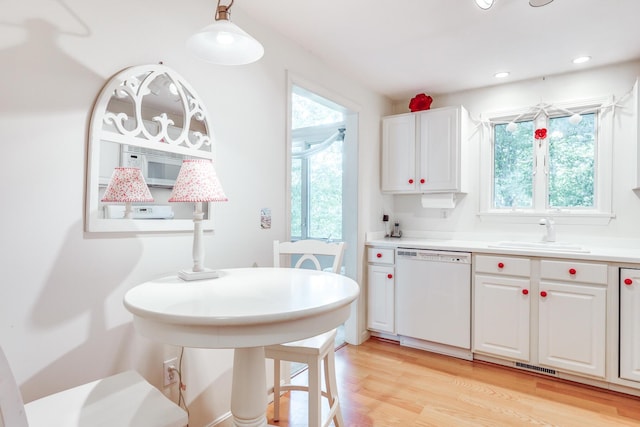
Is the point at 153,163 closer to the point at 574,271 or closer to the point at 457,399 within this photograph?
the point at 457,399

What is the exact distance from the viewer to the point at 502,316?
2.62 meters

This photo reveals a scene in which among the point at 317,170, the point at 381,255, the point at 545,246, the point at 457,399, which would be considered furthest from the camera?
the point at 317,170

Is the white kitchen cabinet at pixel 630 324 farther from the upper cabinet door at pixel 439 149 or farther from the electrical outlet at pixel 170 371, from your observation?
the electrical outlet at pixel 170 371

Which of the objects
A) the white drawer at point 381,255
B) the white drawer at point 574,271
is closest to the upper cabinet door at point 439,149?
the white drawer at point 381,255

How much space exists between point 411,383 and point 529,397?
726 mm

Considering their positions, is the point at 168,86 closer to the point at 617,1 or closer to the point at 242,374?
the point at 242,374

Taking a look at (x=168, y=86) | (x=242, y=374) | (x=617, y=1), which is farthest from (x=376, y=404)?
(x=617, y=1)

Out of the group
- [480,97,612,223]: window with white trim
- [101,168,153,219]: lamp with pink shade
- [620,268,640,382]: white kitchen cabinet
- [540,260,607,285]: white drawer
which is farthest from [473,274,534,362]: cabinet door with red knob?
[101,168,153,219]: lamp with pink shade

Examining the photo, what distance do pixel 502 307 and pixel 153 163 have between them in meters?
2.54

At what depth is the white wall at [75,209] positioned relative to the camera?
119 cm

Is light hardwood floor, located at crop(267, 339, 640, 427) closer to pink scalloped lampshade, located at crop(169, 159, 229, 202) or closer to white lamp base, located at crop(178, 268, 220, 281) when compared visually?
white lamp base, located at crop(178, 268, 220, 281)

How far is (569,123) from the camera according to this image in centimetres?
292

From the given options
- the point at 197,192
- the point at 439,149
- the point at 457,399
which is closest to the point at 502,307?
the point at 457,399

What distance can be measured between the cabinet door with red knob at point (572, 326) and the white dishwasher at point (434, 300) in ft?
1.67
